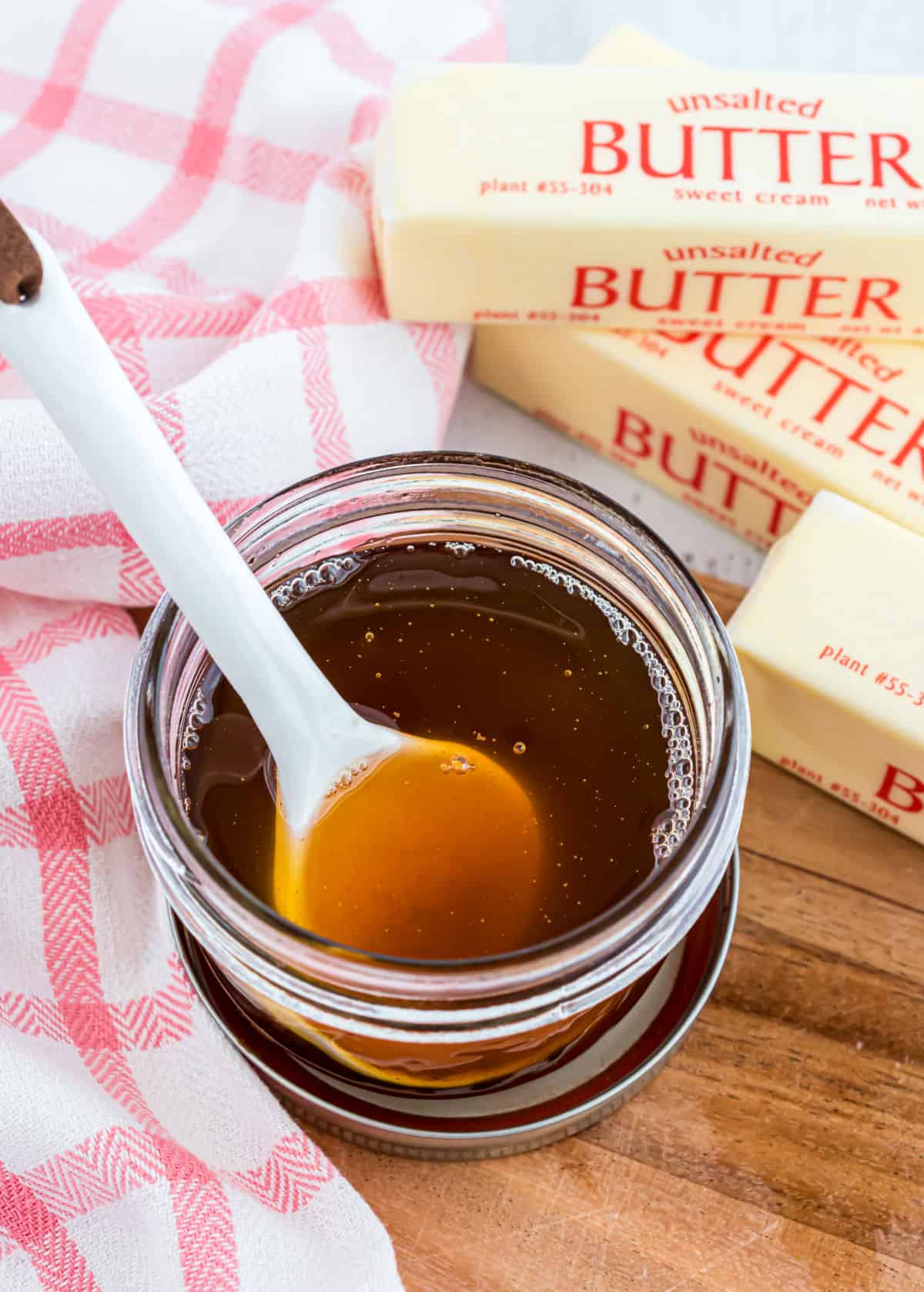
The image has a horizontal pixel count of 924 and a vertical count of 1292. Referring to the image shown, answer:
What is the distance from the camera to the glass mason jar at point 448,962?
0.47 metres

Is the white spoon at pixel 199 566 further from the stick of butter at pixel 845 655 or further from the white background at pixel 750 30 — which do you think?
the white background at pixel 750 30

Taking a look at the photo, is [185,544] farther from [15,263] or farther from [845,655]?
[845,655]

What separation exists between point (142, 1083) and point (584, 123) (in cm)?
53

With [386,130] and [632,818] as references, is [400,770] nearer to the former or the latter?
[632,818]

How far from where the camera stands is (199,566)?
0.51 meters

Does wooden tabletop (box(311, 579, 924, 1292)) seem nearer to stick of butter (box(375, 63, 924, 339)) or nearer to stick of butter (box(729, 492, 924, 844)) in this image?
stick of butter (box(729, 492, 924, 844))

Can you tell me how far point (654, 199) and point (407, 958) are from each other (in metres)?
0.42

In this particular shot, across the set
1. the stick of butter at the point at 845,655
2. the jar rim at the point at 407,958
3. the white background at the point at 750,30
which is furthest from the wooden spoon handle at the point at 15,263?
the white background at the point at 750,30

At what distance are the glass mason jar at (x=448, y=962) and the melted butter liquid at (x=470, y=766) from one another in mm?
14

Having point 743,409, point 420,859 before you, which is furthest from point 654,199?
point 420,859

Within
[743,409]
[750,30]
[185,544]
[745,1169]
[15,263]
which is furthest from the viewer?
[750,30]

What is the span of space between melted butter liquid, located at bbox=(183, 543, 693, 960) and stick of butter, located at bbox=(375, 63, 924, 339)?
0.62ft

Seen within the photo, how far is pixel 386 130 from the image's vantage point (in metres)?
0.74

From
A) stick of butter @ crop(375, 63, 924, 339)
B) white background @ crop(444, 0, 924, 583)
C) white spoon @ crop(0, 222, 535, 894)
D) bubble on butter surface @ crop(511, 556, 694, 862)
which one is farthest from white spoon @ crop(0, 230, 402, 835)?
white background @ crop(444, 0, 924, 583)
